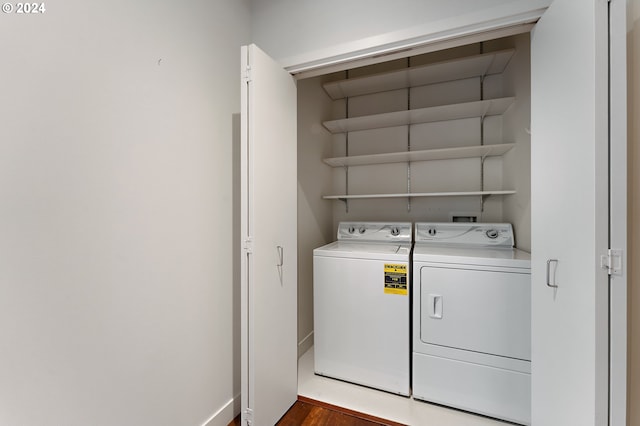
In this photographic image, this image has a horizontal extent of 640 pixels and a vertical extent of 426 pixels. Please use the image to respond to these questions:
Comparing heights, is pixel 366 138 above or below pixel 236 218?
above

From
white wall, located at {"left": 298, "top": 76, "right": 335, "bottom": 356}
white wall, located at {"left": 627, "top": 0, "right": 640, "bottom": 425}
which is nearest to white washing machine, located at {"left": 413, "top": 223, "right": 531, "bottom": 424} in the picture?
white wall, located at {"left": 627, "top": 0, "right": 640, "bottom": 425}

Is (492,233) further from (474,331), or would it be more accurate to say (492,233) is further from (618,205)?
(618,205)

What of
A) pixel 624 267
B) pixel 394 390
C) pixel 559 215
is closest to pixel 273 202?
pixel 559 215

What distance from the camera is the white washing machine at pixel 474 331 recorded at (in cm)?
158

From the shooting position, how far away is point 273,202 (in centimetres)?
155

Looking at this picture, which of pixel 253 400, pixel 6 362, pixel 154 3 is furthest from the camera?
pixel 253 400

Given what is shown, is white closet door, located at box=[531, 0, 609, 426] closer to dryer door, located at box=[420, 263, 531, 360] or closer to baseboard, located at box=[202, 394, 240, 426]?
dryer door, located at box=[420, 263, 531, 360]

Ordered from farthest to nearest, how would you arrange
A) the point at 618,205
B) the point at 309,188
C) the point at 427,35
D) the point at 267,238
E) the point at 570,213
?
1. the point at 309,188
2. the point at 267,238
3. the point at 427,35
4. the point at 570,213
5. the point at 618,205

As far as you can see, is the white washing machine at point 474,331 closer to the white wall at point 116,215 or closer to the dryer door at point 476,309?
the dryer door at point 476,309

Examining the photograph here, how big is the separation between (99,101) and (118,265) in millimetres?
630

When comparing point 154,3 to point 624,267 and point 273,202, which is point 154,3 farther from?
point 624,267

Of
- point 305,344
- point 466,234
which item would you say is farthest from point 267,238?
point 466,234

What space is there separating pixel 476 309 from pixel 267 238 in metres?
1.35

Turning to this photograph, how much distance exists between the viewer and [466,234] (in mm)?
2176
